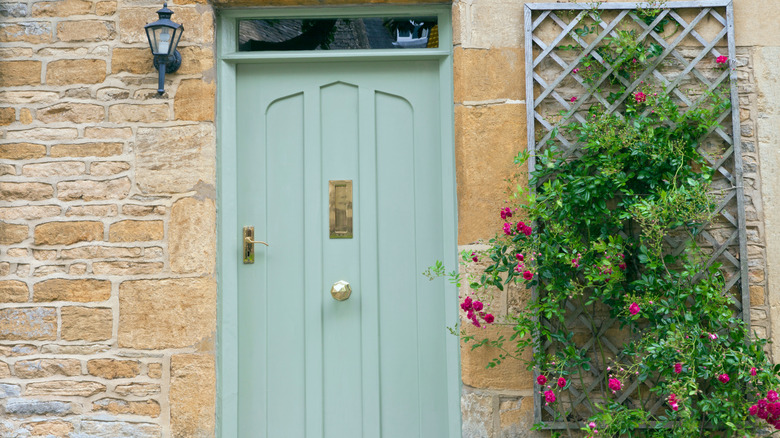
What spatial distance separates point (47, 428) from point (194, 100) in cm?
170

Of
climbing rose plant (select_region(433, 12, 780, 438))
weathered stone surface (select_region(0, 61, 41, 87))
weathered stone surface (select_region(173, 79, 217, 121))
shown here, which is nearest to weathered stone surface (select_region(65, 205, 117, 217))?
weathered stone surface (select_region(173, 79, 217, 121))

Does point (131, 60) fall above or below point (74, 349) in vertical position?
above

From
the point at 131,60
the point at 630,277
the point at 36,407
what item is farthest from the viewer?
the point at 131,60

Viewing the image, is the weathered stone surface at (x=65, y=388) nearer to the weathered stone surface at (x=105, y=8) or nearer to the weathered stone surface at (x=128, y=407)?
the weathered stone surface at (x=128, y=407)

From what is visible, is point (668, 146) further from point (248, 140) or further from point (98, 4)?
point (98, 4)

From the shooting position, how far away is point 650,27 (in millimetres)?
3020

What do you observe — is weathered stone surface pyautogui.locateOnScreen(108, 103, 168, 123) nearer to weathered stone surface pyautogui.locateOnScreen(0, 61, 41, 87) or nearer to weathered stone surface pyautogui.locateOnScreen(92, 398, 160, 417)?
weathered stone surface pyautogui.locateOnScreen(0, 61, 41, 87)

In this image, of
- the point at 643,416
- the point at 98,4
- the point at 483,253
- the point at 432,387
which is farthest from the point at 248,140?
the point at 643,416

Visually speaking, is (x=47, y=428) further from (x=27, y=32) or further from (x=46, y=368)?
(x=27, y=32)

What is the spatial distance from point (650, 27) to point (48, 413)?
3.34 meters

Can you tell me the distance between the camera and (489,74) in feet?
10.2

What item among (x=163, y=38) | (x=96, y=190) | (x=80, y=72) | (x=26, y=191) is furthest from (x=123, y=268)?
(x=163, y=38)

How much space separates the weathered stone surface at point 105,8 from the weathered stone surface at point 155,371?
172cm

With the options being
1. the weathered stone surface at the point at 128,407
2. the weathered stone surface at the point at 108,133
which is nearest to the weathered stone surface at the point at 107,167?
the weathered stone surface at the point at 108,133
